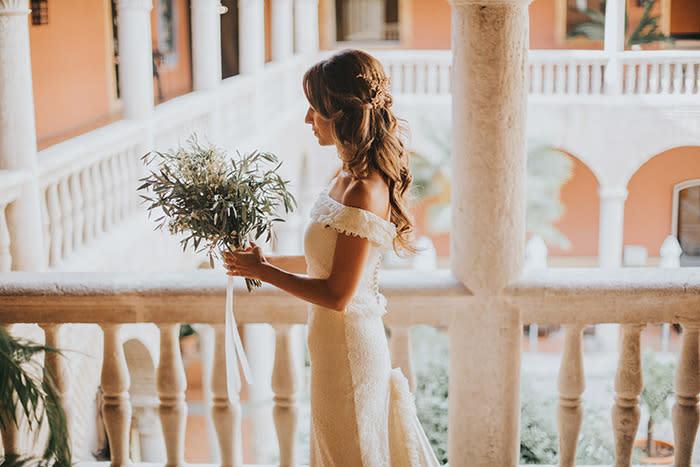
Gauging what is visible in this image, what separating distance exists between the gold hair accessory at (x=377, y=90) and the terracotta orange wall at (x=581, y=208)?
582 inches

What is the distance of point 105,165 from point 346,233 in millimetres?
4331

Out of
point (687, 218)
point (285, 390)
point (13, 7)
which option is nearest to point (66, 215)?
point (13, 7)

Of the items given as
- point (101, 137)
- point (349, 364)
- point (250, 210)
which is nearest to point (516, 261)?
point (349, 364)

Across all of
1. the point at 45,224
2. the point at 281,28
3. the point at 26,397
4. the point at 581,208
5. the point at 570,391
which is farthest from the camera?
the point at 581,208

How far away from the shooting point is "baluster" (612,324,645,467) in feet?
8.57

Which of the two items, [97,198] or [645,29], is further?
[645,29]

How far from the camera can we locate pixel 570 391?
264cm

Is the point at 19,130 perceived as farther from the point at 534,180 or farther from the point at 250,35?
the point at 534,180

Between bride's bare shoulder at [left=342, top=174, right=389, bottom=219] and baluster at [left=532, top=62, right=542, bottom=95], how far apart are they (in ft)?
41.8

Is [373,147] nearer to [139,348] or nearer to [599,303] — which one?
[599,303]

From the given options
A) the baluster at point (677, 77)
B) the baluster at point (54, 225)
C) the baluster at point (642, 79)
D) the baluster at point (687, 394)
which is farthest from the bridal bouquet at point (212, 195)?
the baluster at point (677, 77)

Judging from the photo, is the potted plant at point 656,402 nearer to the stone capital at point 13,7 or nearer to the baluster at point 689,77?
the stone capital at point 13,7

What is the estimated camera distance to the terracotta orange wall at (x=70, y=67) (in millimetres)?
9211

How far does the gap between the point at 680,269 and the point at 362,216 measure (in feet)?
3.66
